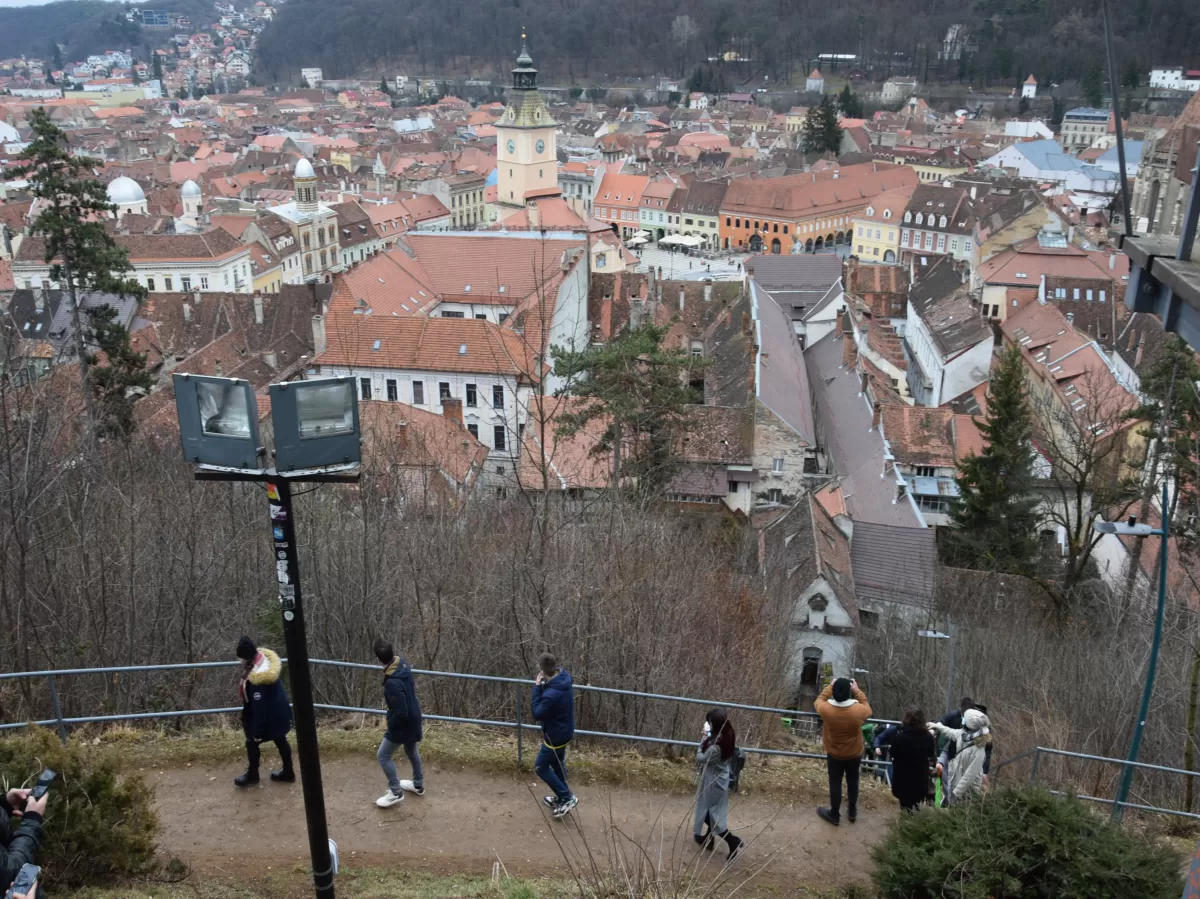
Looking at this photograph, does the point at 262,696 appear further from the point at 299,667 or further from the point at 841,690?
the point at 841,690

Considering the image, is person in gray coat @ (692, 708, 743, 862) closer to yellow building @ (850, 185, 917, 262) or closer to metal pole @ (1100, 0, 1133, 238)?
metal pole @ (1100, 0, 1133, 238)

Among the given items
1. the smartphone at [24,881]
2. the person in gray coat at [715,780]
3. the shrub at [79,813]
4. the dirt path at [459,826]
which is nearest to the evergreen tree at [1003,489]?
the dirt path at [459,826]

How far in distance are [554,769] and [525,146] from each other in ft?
248

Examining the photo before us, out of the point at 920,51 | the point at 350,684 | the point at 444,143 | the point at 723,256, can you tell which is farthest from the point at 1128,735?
the point at 920,51

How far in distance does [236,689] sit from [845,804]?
665cm

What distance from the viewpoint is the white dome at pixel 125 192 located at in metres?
74.9

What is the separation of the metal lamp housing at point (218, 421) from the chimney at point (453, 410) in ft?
73.6

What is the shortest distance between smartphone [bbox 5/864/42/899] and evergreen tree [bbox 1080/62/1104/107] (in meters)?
149

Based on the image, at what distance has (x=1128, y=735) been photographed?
48.5 feet

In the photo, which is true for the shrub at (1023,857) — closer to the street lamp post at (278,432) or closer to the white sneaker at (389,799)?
the white sneaker at (389,799)

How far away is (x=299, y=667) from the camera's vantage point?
5512 millimetres

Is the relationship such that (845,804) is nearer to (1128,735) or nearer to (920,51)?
(1128,735)

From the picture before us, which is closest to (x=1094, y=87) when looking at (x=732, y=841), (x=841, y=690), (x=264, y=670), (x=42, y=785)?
(x=841, y=690)

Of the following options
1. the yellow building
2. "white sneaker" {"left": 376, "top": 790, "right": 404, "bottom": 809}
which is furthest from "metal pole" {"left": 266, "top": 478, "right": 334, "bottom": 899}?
the yellow building
